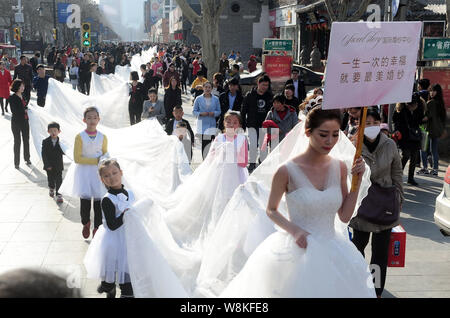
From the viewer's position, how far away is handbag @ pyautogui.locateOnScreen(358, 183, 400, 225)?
547 cm

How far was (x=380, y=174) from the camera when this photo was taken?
218 inches

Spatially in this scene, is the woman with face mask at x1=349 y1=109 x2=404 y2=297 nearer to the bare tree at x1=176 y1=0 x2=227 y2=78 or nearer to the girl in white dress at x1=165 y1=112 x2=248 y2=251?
the girl in white dress at x1=165 y1=112 x2=248 y2=251

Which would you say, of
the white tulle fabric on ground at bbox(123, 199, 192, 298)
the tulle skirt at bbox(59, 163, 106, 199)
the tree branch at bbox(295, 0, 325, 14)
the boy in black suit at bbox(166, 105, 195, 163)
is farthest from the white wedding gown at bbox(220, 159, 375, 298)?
the tree branch at bbox(295, 0, 325, 14)

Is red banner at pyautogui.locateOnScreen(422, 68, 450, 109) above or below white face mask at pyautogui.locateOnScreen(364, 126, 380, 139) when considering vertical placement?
below

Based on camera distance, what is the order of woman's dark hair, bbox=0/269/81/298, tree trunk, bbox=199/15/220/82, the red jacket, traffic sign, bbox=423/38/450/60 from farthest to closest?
1. tree trunk, bbox=199/15/220/82
2. the red jacket
3. traffic sign, bbox=423/38/450/60
4. woman's dark hair, bbox=0/269/81/298

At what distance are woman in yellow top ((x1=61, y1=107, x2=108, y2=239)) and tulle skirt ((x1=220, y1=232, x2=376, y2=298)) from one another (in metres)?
4.23

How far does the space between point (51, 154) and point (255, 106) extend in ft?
14.6

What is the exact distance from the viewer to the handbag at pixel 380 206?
215 inches

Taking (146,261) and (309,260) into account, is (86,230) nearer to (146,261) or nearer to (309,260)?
(146,261)

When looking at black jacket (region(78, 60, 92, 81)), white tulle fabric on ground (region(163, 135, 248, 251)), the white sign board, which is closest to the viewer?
the white sign board

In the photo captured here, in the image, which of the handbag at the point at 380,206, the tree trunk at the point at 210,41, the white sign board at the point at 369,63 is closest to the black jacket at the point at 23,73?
the tree trunk at the point at 210,41

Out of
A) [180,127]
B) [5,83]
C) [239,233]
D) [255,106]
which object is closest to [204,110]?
[255,106]

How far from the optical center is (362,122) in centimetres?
470

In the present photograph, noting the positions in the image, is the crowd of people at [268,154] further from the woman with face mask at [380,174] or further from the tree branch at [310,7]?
the tree branch at [310,7]
